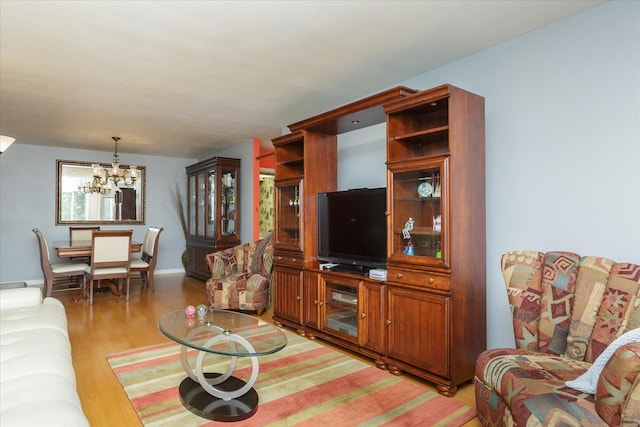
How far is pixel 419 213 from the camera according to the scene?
2.95 m

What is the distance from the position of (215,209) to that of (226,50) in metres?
4.07

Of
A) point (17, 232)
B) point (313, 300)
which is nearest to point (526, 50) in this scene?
point (313, 300)

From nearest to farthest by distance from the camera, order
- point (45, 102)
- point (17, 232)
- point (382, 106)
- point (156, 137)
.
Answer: point (382, 106) < point (45, 102) < point (156, 137) < point (17, 232)

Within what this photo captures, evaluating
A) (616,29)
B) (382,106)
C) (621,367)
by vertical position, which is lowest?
(621,367)

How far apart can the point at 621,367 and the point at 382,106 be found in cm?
239

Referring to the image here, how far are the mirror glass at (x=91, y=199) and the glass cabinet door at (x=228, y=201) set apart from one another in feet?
5.87

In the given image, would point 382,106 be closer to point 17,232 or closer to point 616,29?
point 616,29

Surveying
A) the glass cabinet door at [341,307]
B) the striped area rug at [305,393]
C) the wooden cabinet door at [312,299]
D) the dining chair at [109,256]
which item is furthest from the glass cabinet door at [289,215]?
the dining chair at [109,256]

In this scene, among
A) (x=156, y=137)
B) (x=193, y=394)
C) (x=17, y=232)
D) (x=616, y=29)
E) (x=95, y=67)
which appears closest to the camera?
(x=616, y=29)

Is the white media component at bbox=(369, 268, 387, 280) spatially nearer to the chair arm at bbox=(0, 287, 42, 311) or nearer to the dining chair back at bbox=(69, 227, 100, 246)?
the chair arm at bbox=(0, 287, 42, 311)

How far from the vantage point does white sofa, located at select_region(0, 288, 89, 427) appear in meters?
1.42

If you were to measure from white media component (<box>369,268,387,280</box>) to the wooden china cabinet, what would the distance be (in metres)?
3.97

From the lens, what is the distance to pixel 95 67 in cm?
336

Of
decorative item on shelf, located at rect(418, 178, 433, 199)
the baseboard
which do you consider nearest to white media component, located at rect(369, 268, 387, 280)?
decorative item on shelf, located at rect(418, 178, 433, 199)
